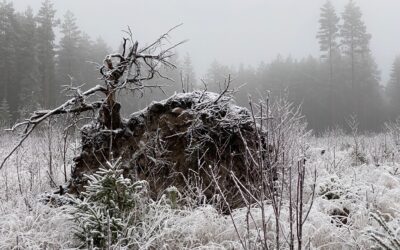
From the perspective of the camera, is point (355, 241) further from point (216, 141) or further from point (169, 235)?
point (216, 141)

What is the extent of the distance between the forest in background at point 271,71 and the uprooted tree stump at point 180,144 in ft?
78.1

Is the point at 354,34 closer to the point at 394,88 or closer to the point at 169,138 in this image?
the point at 394,88

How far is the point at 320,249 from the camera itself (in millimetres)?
3793

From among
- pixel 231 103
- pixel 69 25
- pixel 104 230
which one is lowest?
pixel 104 230

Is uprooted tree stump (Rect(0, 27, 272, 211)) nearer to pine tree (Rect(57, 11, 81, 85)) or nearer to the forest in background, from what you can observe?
the forest in background

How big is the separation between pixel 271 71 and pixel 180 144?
1597 inches

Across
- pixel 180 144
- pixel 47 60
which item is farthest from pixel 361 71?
pixel 180 144

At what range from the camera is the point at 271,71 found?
45.0 meters

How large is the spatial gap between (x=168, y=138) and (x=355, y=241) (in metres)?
2.88

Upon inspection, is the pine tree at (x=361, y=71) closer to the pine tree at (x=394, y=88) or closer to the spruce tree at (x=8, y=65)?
the pine tree at (x=394, y=88)

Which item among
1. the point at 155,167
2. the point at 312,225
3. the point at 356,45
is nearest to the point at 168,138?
the point at 155,167

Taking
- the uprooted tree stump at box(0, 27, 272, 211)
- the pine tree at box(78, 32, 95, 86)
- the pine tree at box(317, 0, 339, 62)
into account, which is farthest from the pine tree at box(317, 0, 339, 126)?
the uprooted tree stump at box(0, 27, 272, 211)

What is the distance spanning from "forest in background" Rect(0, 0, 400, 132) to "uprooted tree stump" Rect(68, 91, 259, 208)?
23803mm

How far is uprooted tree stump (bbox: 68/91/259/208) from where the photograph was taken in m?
5.46
